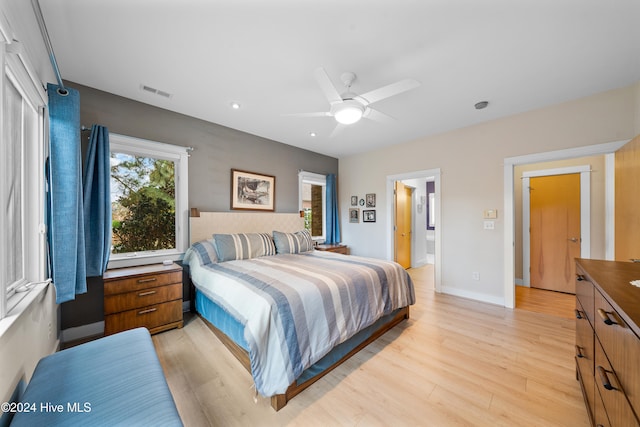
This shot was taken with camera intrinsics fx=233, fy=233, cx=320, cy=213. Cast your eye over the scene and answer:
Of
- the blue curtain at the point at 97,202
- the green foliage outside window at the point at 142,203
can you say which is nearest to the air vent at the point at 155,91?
the blue curtain at the point at 97,202

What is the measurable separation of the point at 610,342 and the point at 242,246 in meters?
3.09

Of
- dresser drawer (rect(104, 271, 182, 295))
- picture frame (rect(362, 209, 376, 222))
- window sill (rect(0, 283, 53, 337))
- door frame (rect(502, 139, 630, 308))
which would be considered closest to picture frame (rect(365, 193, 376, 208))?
picture frame (rect(362, 209, 376, 222))

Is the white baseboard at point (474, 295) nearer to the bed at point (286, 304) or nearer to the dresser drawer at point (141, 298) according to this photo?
the bed at point (286, 304)

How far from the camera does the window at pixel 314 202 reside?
4.81 m

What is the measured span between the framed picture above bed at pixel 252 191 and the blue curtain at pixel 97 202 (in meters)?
1.49

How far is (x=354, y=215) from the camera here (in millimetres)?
5199

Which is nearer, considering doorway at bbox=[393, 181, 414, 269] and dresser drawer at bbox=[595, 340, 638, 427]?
dresser drawer at bbox=[595, 340, 638, 427]

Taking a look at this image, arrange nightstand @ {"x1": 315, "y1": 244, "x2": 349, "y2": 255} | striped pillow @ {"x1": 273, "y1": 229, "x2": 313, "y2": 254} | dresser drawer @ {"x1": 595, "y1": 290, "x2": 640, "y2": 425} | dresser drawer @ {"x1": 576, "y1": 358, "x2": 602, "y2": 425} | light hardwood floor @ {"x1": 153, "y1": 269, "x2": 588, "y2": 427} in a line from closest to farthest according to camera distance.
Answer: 1. dresser drawer @ {"x1": 595, "y1": 290, "x2": 640, "y2": 425}
2. dresser drawer @ {"x1": 576, "y1": 358, "x2": 602, "y2": 425}
3. light hardwood floor @ {"x1": 153, "y1": 269, "x2": 588, "y2": 427}
4. striped pillow @ {"x1": 273, "y1": 229, "x2": 313, "y2": 254}
5. nightstand @ {"x1": 315, "y1": 244, "x2": 349, "y2": 255}

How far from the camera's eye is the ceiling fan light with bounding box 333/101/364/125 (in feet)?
6.82

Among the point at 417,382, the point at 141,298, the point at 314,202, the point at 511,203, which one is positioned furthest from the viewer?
the point at 314,202

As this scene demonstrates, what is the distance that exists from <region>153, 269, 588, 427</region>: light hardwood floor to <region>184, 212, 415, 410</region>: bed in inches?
5.2

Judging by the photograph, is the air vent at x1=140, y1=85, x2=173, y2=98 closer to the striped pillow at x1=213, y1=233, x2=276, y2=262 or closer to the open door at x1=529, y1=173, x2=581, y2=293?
the striped pillow at x1=213, y1=233, x2=276, y2=262

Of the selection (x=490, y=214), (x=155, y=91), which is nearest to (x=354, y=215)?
(x=490, y=214)

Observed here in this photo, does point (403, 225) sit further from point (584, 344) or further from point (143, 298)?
point (143, 298)
